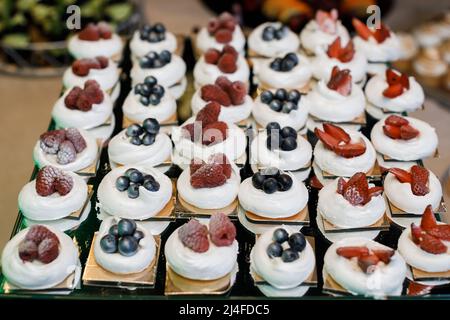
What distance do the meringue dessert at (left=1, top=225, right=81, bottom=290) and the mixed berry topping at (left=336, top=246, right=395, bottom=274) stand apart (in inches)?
29.8

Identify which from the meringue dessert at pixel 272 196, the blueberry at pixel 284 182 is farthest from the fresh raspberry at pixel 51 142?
the blueberry at pixel 284 182

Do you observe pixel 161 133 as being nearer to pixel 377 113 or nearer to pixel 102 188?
pixel 102 188

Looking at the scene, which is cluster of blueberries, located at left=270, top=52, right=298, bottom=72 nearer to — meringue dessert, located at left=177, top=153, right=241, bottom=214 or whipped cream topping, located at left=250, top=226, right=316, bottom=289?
meringue dessert, located at left=177, top=153, right=241, bottom=214

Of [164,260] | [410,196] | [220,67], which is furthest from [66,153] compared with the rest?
[410,196]

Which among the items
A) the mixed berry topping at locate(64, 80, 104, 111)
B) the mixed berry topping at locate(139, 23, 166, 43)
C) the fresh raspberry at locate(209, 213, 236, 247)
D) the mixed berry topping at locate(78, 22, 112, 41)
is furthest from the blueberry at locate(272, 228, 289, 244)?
the mixed berry topping at locate(78, 22, 112, 41)

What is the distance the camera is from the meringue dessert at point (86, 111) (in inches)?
95.9

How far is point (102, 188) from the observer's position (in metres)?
2.12

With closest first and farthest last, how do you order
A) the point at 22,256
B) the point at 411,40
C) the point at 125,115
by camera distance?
the point at 22,256
the point at 125,115
the point at 411,40

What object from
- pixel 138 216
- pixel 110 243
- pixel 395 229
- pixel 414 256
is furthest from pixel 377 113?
pixel 110 243

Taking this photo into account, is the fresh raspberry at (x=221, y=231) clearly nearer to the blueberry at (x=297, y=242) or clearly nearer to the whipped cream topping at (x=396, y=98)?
the blueberry at (x=297, y=242)

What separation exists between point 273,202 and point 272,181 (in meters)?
0.06

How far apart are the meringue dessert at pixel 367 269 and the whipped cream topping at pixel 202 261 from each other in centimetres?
28

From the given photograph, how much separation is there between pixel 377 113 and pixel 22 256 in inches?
57.0

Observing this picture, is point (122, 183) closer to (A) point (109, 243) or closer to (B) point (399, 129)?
(A) point (109, 243)
